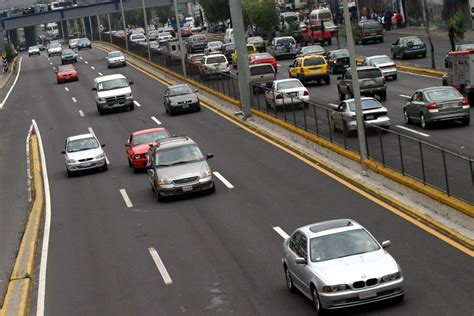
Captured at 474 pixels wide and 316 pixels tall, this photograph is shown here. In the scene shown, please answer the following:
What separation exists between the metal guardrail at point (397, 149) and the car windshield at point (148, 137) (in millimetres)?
5016

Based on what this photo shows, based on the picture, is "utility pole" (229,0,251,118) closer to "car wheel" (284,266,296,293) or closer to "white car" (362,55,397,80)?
"white car" (362,55,397,80)

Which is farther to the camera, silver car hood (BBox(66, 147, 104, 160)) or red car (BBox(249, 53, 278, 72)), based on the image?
red car (BBox(249, 53, 278, 72))

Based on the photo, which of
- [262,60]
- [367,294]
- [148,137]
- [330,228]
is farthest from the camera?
[262,60]

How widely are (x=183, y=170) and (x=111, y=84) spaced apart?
26.4m

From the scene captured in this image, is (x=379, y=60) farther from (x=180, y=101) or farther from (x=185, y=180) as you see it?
(x=185, y=180)

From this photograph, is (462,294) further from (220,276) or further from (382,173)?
(382,173)

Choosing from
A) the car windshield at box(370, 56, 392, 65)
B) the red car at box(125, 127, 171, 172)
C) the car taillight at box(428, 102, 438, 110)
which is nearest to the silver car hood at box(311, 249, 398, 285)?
the red car at box(125, 127, 171, 172)

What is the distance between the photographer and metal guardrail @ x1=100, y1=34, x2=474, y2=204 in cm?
2258

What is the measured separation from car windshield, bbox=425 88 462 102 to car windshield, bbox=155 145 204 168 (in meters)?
11.1

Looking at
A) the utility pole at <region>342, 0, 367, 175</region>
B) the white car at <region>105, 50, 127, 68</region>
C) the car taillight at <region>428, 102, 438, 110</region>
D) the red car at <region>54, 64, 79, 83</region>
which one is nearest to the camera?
the utility pole at <region>342, 0, 367, 175</region>

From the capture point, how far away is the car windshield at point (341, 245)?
17.2 m

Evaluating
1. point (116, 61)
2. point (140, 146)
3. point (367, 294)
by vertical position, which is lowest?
point (367, 294)

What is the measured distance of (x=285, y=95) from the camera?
40875mm

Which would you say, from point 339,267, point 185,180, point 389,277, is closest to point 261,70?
point 185,180
